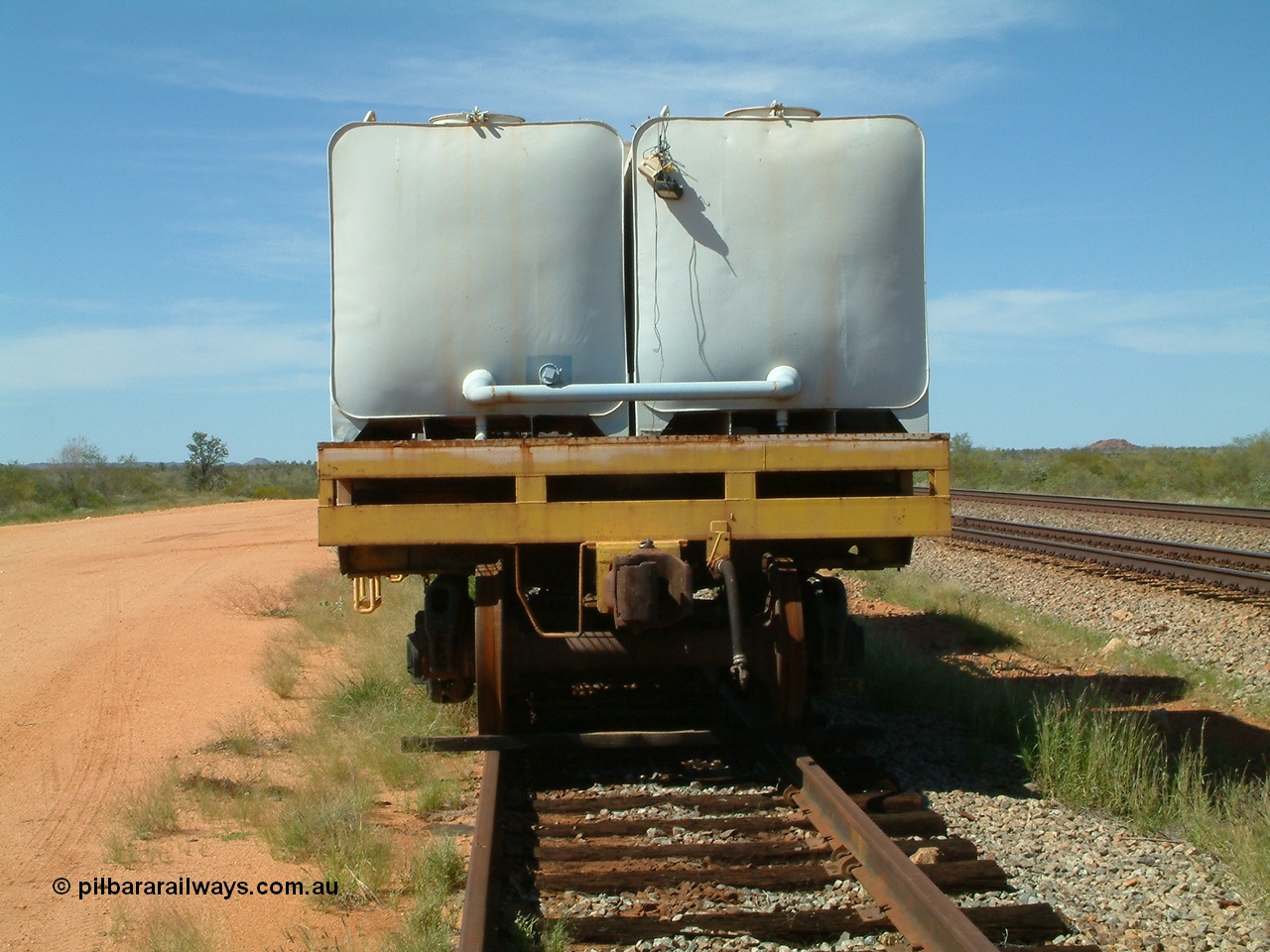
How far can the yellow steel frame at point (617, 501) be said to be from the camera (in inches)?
207

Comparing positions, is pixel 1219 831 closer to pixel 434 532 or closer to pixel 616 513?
pixel 616 513

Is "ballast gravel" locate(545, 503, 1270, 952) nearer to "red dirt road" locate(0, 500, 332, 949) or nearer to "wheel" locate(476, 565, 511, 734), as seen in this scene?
"wheel" locate(476, 565, 511, 734)

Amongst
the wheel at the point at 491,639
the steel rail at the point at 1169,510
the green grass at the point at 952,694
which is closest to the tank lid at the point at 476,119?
the wheel at the point at 491,639

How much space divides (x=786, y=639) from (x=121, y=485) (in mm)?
52718

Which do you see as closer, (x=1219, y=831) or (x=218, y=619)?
(x=1219, y=831)

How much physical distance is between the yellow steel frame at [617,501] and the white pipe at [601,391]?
28cm

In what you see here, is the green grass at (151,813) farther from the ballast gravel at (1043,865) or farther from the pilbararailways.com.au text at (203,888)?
the ballast gravel at (1043,865)

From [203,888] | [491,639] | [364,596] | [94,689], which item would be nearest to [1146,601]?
[364,596]

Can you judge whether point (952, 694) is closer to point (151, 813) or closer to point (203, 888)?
point (203, 888)

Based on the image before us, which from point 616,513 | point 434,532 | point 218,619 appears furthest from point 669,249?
point 218,619

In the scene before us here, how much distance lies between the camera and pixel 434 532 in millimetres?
5316

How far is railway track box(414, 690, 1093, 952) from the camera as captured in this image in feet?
12.8

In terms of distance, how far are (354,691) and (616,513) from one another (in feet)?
11.4

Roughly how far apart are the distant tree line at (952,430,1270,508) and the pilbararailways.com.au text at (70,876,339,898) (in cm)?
3251
